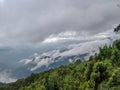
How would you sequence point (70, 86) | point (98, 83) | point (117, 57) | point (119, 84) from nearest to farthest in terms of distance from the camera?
point (119, 84), point (98, 83), point (70, 86), point (117, 57)

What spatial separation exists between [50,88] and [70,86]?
1512 centimetres

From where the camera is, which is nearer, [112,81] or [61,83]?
[112,81]

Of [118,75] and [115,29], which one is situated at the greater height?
[115,29]

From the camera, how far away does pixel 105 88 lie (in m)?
116

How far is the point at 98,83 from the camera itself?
132 meters

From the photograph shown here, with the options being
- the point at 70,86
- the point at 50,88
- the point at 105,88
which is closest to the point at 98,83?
the point at 105,88

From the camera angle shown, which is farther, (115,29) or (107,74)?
(107,74)

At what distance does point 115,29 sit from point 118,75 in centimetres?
1586

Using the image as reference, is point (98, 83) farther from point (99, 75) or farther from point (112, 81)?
point (112, 81)

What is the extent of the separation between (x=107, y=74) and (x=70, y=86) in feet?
145

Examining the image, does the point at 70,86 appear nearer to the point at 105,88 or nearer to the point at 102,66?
the point at 102,66

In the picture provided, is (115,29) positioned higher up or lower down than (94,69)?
higher up

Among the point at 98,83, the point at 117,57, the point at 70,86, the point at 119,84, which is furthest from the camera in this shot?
the point at 117,57

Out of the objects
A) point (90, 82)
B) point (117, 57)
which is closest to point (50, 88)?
point (117, 57)
